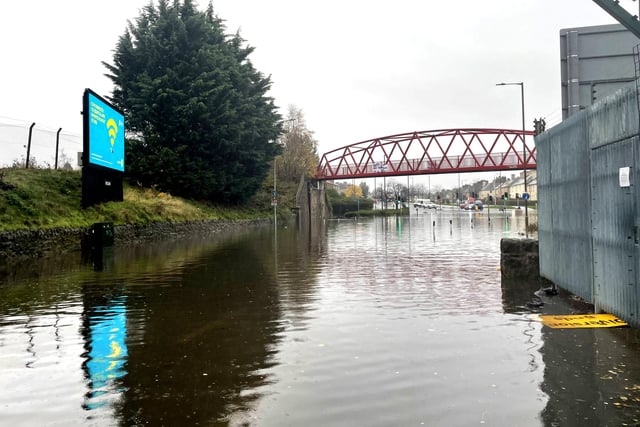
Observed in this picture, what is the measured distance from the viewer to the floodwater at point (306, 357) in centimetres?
472

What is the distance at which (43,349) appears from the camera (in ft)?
22.9

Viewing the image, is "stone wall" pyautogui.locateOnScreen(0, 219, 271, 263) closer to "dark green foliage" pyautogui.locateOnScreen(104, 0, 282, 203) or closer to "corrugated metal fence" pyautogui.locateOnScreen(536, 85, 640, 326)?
"dark green foliage" pyautogui.locateOnScreen(104, 0, 282, 203)

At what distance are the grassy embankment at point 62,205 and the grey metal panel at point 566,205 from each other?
17463 millimetres

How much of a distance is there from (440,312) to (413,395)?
430cm

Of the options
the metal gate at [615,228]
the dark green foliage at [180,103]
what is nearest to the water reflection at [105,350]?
the metal gate at [615,228]

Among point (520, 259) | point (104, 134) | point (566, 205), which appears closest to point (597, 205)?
point (566, 205)

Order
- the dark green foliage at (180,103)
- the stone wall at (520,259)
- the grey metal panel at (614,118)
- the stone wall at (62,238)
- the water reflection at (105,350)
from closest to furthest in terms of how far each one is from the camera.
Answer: the water reflection at (105,350) < the grey metal panel at (614,118) < the stone wall at (520,259) < the stone wall at (62,238) < the dark green foliage at (180,103)

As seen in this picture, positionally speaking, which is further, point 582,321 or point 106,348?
point 582,321

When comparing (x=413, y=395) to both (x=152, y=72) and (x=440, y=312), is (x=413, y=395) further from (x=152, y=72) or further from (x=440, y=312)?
(x=152, y=72)

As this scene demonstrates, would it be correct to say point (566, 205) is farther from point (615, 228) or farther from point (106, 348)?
point (106, 348)

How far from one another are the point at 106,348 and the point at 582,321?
7.08 metres

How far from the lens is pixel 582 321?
8.08 m

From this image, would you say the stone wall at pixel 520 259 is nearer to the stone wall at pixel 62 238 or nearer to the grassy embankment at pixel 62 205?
the stone wall at pixel 62 238

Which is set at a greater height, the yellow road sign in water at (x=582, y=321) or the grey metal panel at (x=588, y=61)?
the grey metal panel at (x=588, y=61)
